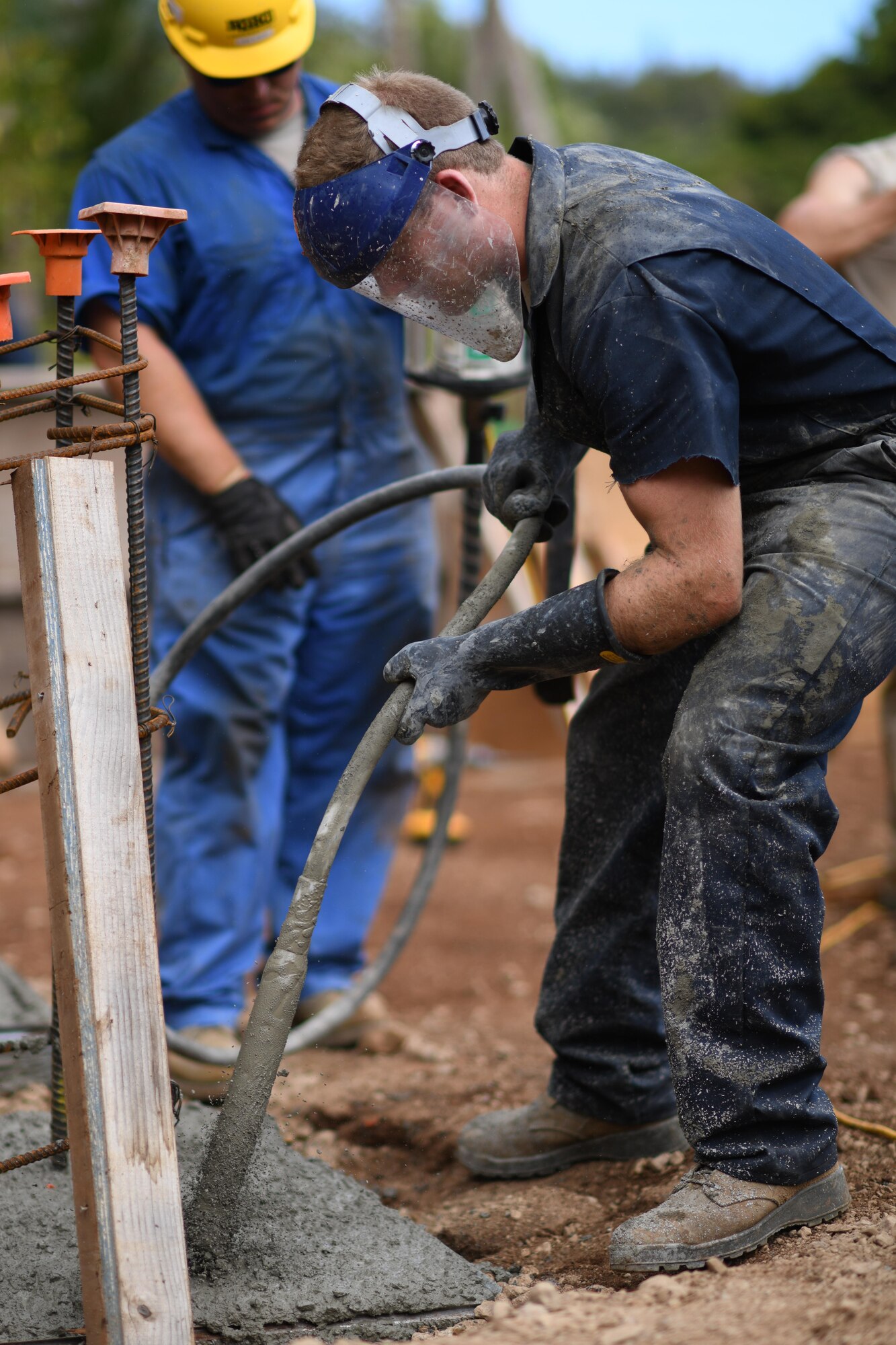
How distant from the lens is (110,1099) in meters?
1.87

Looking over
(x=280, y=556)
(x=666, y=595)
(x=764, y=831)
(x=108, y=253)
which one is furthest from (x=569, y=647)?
(x=108, y=253)

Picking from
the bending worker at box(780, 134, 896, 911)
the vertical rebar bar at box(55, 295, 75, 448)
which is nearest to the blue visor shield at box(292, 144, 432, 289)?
the vertical rebar bar at box(55, 295, 75, 448)

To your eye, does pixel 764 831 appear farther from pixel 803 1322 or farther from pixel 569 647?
pixel 803 1322

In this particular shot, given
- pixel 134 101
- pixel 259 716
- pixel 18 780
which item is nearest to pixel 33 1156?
pixel 18 780

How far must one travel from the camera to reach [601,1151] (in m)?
2.76

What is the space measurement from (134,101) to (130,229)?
42.6ft

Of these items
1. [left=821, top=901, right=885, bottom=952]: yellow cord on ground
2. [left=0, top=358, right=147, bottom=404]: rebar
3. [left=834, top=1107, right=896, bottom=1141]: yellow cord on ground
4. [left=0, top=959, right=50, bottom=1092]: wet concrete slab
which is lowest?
[left=821, top=901, right=885, bottom=952]: yellow cord on ground

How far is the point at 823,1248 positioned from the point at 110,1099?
1.14 meters

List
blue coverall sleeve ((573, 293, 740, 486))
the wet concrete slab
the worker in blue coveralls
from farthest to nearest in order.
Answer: the worker in blue coveralls < the wet concrete slab < blue coverall sleeve ((573, 293, 740, 486))

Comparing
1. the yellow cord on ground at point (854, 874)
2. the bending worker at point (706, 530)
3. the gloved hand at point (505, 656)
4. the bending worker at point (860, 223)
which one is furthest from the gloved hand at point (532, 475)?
the yellow cord on ground at point (854, 874)

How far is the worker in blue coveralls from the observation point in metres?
3.36

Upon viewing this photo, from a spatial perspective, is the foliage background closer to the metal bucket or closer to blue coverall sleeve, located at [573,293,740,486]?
the metal bucket

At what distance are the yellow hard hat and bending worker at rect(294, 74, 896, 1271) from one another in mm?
1289

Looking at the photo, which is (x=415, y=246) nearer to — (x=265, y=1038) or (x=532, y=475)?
(x=532, y=475)
